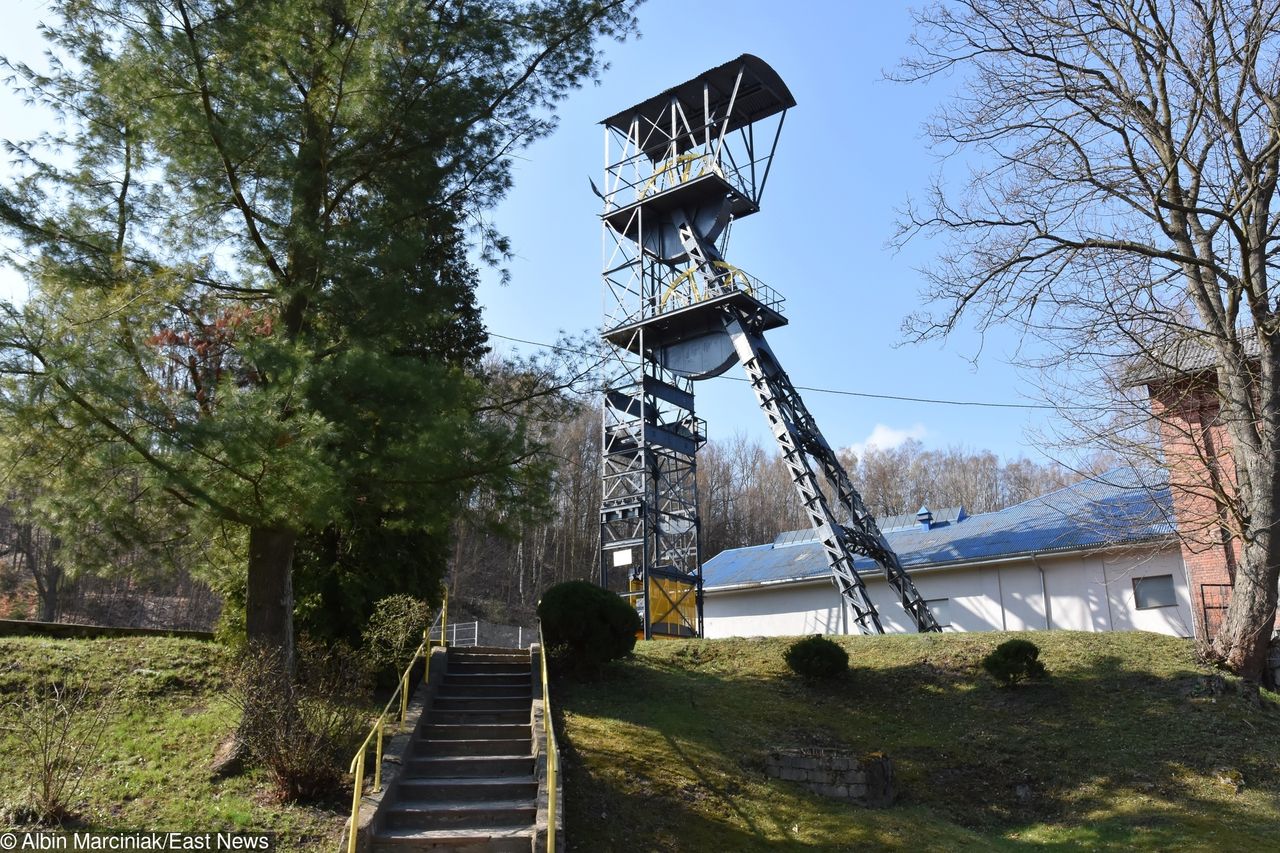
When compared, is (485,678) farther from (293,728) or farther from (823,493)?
(823,493)

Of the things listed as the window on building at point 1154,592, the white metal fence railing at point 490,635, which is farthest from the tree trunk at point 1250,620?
the white metal fence railing at point 490,635

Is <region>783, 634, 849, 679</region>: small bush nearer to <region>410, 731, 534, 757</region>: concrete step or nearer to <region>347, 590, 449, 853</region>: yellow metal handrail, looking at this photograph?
<region>410, 731, 534, 757</region>: concrete step

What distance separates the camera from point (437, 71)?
10.0 m

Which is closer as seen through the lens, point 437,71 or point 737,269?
point 437,71

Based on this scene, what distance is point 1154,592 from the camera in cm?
2055

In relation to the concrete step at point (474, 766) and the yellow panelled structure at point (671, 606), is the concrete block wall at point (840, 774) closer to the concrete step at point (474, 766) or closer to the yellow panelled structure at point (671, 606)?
the concrete step at point (474, 766)

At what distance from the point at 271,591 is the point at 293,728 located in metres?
2.09

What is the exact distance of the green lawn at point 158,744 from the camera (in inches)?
299

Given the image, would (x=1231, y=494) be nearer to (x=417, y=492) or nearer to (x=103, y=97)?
(x=417, y=492)

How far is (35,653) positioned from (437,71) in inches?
355

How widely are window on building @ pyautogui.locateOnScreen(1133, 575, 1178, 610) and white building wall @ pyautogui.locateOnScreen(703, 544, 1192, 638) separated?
10cm

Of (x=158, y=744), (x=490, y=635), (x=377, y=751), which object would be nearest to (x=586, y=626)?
(x=377, y=751)

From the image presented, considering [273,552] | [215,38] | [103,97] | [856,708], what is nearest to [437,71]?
[215,38]

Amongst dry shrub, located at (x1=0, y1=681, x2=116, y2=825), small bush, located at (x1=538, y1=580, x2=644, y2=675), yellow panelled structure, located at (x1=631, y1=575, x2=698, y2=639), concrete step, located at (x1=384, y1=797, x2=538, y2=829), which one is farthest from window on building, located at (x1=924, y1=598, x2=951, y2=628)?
dry shrub, located at (x1=0, y1=681, x2=116, y2=825)
